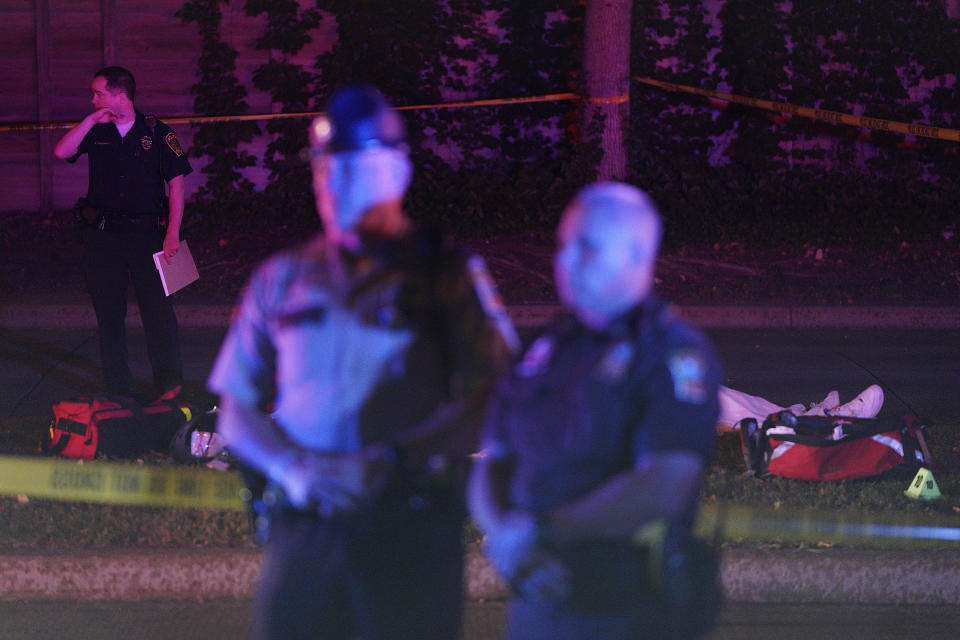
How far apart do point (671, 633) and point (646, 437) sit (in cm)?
40

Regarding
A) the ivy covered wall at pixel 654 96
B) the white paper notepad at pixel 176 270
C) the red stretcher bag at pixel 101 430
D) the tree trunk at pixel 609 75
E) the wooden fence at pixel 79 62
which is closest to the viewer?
the red stretcher bag at pixel 101 430

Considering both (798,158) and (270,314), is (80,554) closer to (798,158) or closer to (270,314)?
(270,314)

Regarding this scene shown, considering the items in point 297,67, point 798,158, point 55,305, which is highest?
point 297,67

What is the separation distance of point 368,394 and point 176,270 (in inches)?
177

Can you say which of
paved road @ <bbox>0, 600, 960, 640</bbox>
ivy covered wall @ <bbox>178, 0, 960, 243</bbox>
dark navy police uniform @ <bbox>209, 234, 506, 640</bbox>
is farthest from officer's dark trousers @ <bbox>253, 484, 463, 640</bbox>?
ivy covered wall @ <bbox>178, 0, 960, 243</bbox>

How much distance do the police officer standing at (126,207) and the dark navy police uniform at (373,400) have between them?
4513mm

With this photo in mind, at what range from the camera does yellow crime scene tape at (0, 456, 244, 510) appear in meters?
5.18

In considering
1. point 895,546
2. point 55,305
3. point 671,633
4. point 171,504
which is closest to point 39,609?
point 171,504

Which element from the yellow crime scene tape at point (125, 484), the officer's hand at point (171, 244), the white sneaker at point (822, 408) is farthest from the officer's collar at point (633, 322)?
the officer's hand at point (171, 244)

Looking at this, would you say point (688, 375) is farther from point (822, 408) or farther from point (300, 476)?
point (822, 408)

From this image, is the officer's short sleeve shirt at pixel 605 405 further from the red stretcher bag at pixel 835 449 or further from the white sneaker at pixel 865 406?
the white sneaker at pixel 865 406

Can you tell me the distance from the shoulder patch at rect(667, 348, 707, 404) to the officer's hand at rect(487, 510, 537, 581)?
37 cm

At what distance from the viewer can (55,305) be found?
34.8 ft

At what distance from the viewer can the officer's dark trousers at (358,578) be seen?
8.05 feet
